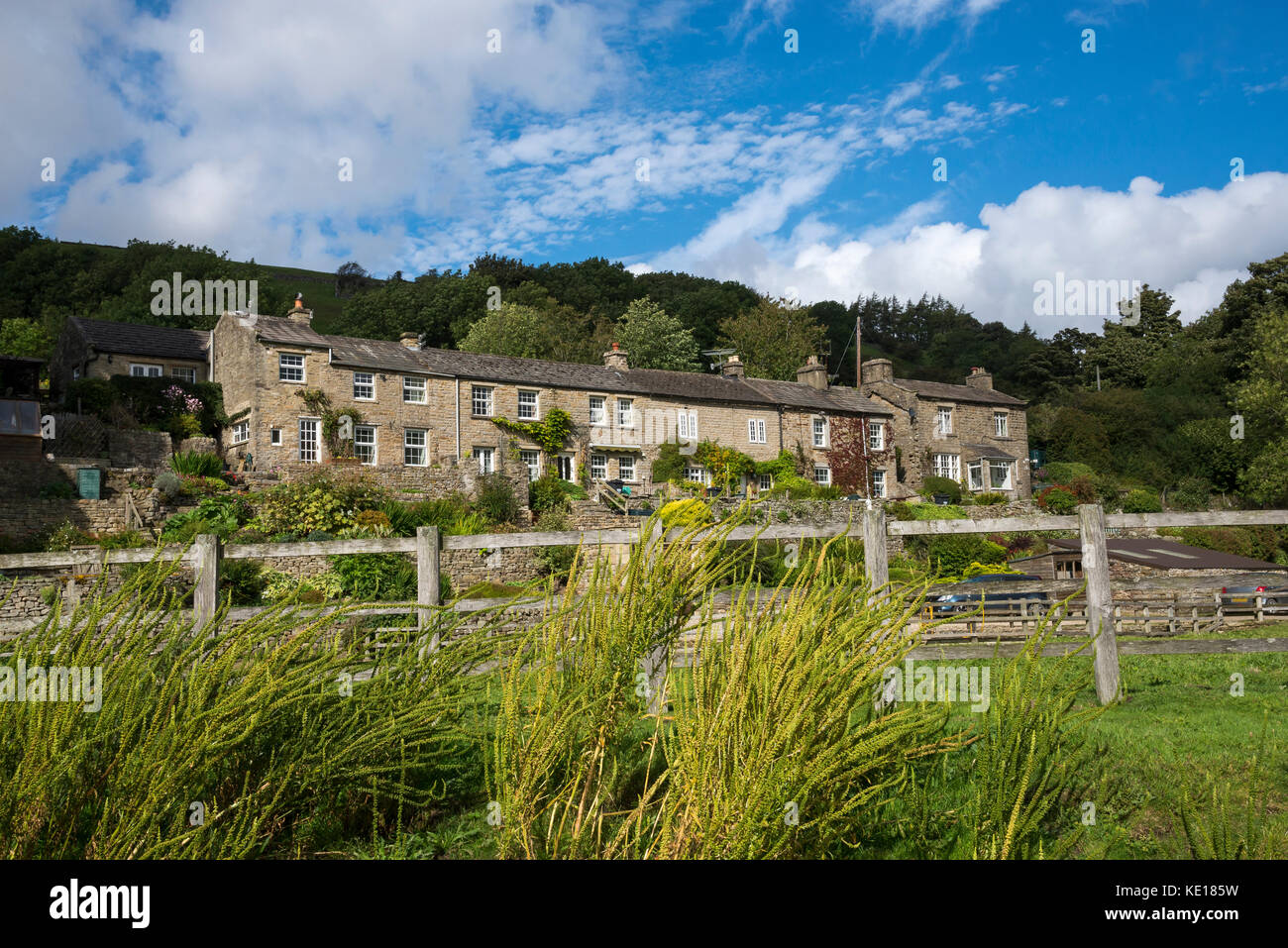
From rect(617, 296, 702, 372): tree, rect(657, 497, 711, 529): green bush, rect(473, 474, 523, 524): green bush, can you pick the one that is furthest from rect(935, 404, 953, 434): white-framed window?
rect(657, 497, 711, 529): green bush

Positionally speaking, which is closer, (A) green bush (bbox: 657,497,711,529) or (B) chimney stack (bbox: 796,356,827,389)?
(A) green bush (bbox: 657,497,711,529)

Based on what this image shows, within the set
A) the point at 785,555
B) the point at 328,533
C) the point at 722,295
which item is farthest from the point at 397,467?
the point at 722,295

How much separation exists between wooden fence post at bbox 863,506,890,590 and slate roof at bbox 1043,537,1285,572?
21.2m

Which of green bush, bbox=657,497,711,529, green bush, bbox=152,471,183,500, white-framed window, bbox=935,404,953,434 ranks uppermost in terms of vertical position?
white-framed window, bbox=935,404,953,434

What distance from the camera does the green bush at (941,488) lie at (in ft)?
145

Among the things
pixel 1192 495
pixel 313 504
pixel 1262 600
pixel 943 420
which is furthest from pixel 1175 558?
pixel 313 504

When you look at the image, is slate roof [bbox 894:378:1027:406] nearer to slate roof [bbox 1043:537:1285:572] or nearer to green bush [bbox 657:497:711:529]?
slate roof [bbox 1043:537:1285:572]

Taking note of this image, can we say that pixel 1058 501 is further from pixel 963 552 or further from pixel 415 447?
pixel 415 447

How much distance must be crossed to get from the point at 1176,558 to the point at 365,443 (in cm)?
2953

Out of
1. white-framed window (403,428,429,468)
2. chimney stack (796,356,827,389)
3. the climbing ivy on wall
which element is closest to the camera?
white-framed window (403,428,429,468)

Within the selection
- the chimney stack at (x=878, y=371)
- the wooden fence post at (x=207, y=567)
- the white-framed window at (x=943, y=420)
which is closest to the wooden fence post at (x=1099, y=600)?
the wooden fence post at (x=207, y=567)

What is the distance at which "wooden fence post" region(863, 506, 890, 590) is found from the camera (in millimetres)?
6582

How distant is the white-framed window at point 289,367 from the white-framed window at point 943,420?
34321 mm

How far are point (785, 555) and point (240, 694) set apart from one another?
3499 mm
